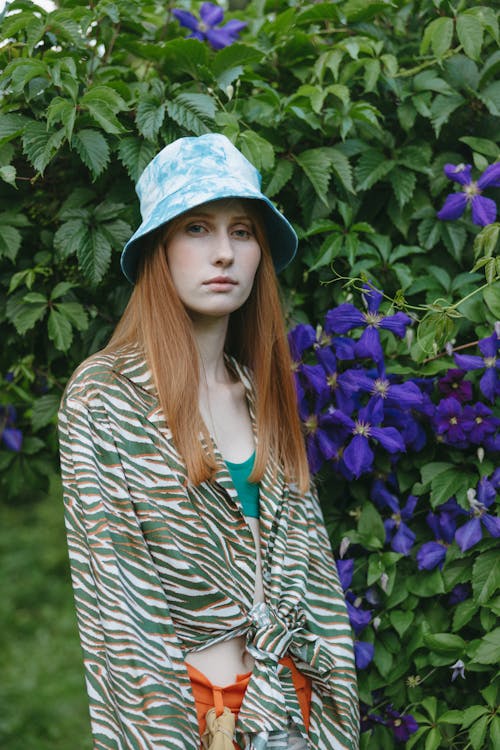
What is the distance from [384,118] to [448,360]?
0.61 meters

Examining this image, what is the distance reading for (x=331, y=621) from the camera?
1.83 metres

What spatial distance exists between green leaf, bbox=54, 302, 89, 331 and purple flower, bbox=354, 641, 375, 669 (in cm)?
91

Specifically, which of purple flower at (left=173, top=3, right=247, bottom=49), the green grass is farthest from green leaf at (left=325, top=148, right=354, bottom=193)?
the green grass

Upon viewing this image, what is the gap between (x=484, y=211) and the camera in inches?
77.2

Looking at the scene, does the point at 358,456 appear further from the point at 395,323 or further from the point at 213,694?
the point at 213,694

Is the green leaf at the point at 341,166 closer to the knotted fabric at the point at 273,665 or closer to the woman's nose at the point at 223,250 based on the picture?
the woman's nose at the point at 223,250

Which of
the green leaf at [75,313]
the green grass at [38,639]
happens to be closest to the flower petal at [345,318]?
the green leaf at [75,313]

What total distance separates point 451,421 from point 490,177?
1.74ft

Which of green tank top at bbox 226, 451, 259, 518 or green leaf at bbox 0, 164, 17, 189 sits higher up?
green leaf at bbox 0, 164, 17, 189

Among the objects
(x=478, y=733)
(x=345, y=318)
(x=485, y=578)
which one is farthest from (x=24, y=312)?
(x=478, y=733)

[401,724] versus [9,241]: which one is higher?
[9,241]

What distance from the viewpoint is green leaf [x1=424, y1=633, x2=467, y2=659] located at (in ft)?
6.20

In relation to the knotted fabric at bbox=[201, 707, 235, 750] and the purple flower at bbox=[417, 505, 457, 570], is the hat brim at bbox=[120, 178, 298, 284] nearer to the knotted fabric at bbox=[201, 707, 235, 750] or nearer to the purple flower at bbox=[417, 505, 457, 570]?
the purple flower at bbox=[417, 505, 457, 570]

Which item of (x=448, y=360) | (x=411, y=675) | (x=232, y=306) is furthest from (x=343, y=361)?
(x=411, y=675)
